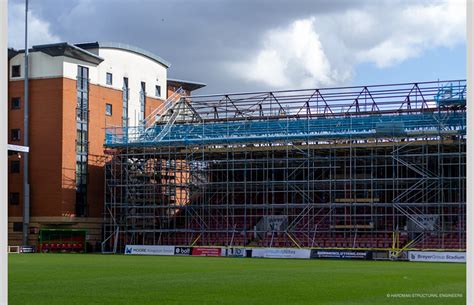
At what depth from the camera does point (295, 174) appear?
49.4 meters

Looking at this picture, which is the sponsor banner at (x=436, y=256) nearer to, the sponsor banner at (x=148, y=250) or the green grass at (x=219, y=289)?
the sponsor banner at (x=148, y=250)

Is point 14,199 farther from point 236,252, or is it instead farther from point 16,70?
point 236,252

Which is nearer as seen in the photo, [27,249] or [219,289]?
[219,289]

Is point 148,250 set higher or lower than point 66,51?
lower

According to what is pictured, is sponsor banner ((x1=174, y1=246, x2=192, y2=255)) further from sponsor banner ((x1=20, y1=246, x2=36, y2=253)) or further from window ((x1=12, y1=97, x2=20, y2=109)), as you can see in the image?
window ((x1=12, y1=97, x2=20, y2=109))

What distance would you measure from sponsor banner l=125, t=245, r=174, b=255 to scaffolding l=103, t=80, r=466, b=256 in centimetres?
223

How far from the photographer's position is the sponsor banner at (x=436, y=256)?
3581 cm

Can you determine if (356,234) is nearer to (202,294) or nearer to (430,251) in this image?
(430,251)

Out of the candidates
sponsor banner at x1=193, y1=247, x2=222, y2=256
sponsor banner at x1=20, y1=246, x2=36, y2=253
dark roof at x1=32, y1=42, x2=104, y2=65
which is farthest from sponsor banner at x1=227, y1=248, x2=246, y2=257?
dark roof at x1=32, y1=42, x2=104, y2=65

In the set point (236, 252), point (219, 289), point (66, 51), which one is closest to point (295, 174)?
point (236, 252)

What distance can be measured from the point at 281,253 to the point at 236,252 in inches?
111

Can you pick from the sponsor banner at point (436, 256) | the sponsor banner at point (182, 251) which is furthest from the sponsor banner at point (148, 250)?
the sponsor banner at point (436, 256)

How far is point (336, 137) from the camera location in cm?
4472

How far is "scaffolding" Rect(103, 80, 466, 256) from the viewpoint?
4347cm
